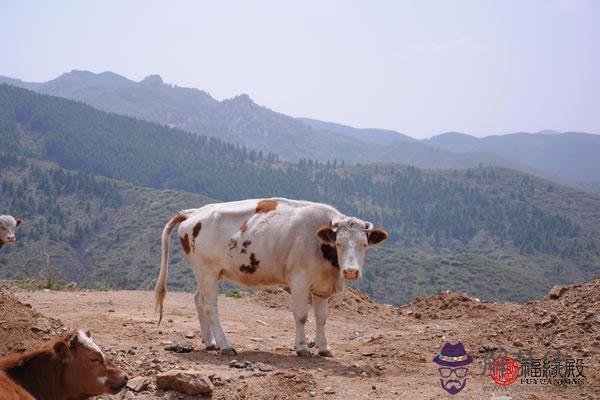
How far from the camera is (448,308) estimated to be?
16328mm

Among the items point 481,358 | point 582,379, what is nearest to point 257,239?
point 481,358

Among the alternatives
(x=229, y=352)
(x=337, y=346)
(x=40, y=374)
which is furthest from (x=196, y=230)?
(x=40, y=374)

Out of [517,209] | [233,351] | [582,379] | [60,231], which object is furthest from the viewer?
[517,209]

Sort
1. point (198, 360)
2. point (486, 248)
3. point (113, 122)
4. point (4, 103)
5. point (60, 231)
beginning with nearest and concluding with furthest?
point (198, 360), point (60, 231), point (486, 248), point (4, 103), point (113, 122)

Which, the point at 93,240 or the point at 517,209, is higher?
the point at 517,209

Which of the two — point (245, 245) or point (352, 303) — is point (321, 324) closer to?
point (245, 245)

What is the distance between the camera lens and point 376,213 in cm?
13825

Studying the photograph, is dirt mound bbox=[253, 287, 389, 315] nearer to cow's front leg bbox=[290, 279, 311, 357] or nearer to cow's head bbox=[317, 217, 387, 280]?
cow's front leg bbox=[290, 279, 311, 357]

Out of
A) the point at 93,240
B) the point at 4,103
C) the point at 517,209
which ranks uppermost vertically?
the point at 4,103

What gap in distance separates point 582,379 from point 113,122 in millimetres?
165784

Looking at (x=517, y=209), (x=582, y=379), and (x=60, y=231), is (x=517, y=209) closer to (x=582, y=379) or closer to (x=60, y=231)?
(x=60, y=231)

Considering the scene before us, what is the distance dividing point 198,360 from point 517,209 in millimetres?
124915

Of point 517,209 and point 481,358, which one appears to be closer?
point 481,358

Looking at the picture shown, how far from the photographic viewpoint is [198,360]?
9.42m
